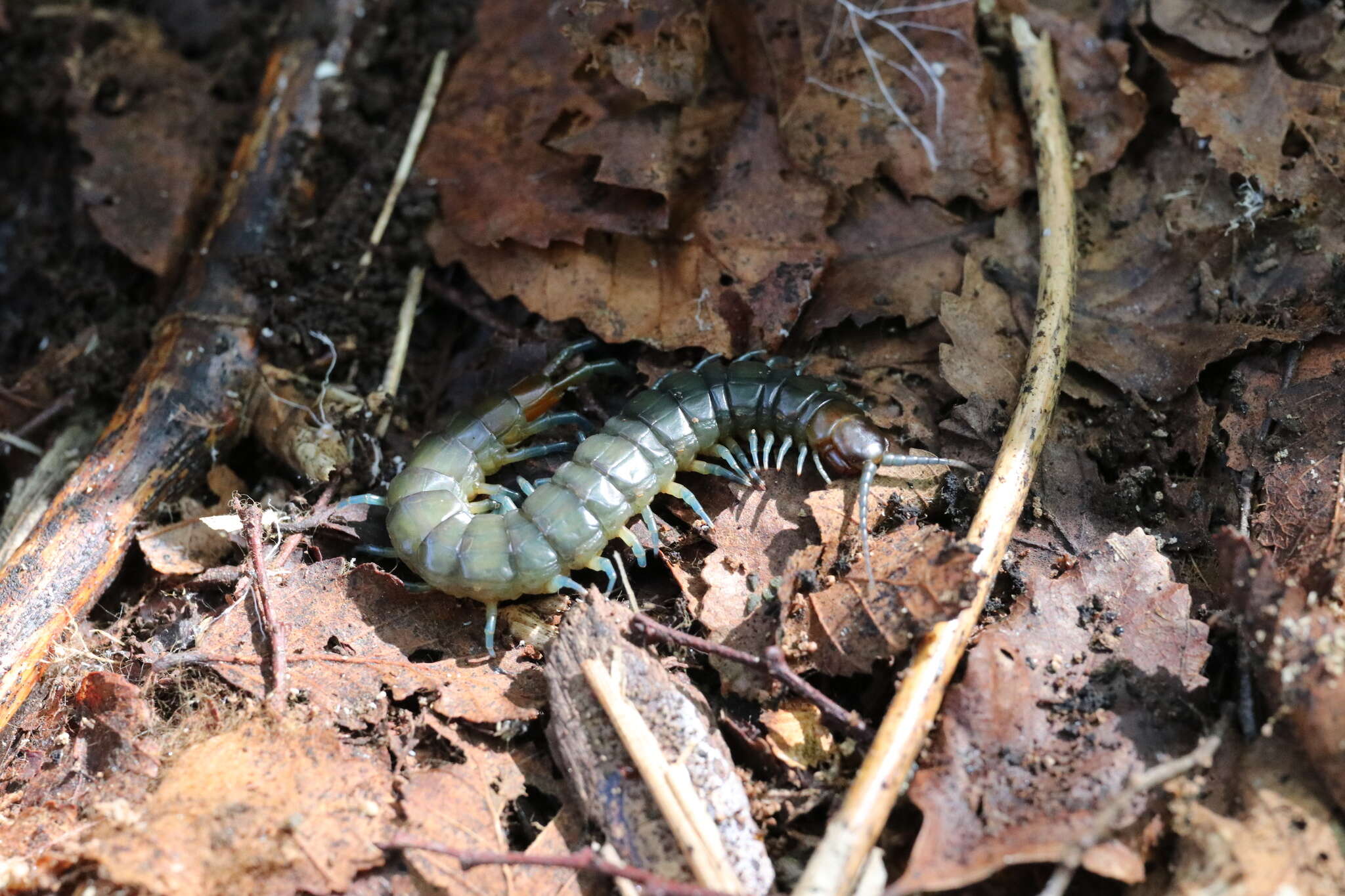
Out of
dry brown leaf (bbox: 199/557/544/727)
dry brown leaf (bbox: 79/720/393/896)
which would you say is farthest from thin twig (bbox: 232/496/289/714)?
dry brown leaf (bbox: 79/720/393/896)

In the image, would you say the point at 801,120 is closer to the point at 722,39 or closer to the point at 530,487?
the point at 722,39

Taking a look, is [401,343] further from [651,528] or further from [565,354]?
[651,528]

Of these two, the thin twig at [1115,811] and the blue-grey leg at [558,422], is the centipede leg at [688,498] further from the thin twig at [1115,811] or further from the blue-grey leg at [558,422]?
the thin twig at [1115,811]

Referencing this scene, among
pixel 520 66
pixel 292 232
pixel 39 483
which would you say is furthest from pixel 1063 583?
pixel 39 483

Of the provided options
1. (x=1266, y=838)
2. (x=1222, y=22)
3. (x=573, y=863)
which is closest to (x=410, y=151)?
(x=573, y=863)

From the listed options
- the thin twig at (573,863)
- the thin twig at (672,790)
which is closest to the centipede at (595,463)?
the thin twig at (672,790)

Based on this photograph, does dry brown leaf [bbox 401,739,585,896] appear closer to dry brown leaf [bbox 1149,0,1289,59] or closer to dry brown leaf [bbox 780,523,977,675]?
dry brown leaf [bbox 780,523,977,675]
